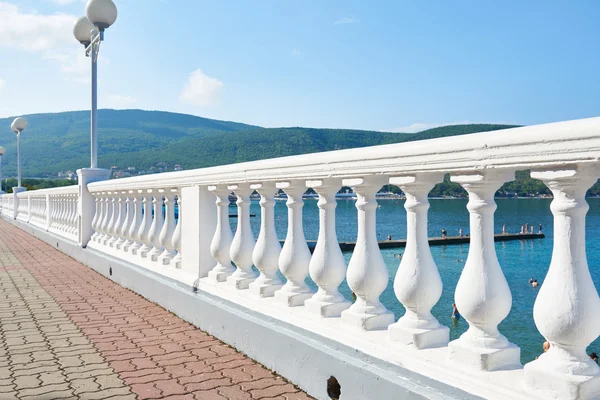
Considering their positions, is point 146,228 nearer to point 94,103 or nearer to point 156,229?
point 156,229

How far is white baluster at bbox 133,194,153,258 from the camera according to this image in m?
6.45

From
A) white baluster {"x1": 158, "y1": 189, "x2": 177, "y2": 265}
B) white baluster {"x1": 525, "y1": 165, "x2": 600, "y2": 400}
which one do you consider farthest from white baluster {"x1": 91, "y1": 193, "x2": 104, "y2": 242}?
white baluster {"x1": 525, "y1": 165, "x2": 600, "y2": 400}

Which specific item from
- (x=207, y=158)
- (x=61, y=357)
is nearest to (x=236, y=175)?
(x=61, y=357)

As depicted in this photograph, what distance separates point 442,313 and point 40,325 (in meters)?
27.1

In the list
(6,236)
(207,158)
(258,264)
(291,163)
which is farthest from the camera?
(207,158)

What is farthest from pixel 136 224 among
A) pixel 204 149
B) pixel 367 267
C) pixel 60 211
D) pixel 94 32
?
pixel 204 149

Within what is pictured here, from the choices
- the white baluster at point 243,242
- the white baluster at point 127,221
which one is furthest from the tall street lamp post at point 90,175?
the white baluster at point 243,242

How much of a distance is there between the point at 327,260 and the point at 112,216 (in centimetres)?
559

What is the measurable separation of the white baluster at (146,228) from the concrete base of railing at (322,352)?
1.11 meters

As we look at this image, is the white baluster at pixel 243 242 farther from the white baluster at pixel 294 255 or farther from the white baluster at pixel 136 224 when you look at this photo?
the white baluster at pixel 136 224

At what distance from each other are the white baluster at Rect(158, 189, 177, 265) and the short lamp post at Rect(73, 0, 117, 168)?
4.88 m

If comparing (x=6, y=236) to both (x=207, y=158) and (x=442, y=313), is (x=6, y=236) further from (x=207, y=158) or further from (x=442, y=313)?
(x=207, y=158)

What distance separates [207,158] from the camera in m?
139

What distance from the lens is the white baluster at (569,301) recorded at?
187 cm
